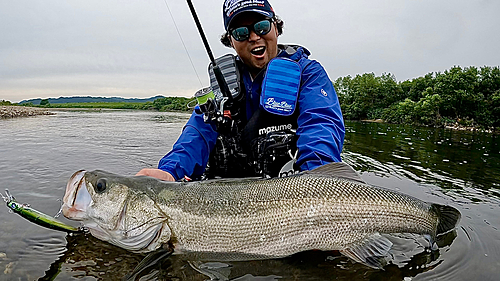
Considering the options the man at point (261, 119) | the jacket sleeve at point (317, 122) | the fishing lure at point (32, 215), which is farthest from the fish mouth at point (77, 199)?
the jacket sleeve at point (317, 122)

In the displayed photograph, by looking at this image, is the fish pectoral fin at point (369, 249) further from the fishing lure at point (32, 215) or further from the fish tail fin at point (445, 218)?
the fishing lure at point (32, 215)

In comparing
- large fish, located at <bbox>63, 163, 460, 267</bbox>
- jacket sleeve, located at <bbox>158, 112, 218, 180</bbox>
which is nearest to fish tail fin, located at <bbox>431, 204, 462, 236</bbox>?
large fish, located at <bbox>63, 163, 460, 267</bbox>

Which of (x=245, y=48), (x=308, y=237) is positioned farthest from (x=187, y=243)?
(x=245, y=48)

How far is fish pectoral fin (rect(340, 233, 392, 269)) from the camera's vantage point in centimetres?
266

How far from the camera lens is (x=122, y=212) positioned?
2627 millimetres

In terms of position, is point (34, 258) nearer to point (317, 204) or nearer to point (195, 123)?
point (195, 123)

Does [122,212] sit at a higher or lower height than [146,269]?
higher

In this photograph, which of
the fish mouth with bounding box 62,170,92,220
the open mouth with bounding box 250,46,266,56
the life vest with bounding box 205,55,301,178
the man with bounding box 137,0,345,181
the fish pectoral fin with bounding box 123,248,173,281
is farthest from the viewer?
the open mouth with bounding box 250,46,266,56

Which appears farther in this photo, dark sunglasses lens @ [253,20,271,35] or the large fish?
dark sunglasses lens @ [253,20,271,35]

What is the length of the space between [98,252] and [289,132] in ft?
8.80

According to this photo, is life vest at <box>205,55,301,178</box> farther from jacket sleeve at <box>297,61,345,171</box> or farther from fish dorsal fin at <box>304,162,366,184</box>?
fish dorsal fin at <box>304,162,366,184</box>

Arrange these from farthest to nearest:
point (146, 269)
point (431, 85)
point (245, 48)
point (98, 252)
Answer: point (431, 85) → point (245, 48) → point (98, 252) → point (146, 269)

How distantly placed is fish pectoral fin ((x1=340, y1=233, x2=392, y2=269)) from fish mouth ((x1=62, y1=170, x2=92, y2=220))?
2.23m

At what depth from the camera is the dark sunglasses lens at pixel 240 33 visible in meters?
4.19
